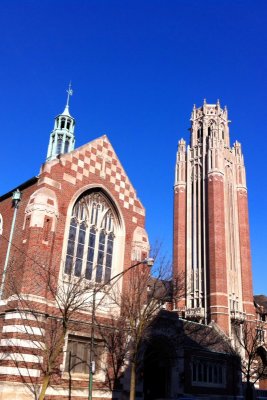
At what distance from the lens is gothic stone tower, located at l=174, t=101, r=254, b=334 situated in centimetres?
5766

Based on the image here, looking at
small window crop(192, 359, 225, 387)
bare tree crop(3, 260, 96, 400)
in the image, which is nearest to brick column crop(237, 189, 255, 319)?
small window crop(192, 359, 225, 387)

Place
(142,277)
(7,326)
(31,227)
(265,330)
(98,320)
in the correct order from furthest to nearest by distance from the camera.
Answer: (265,330) → (142,277) → (98,320) → (31,227) → (7,326)

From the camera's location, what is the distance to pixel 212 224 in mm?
60688

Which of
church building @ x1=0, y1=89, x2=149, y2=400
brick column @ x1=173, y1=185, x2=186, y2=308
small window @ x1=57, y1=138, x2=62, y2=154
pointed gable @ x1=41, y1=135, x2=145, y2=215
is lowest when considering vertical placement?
church building @ x1=0, y1=89, x2=149, y2=400

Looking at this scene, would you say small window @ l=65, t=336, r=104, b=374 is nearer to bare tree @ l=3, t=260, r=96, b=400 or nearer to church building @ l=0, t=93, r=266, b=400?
church building @ l=0, t=93, r=266, b=400

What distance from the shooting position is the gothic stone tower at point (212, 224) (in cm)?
5766

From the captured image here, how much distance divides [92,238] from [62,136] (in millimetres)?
10333

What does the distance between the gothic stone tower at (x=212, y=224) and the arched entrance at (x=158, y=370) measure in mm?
28699

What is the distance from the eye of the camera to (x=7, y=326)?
19.2 metres

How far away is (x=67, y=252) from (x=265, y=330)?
53.1 metres

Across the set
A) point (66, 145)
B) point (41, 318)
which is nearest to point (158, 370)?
point (41, 318)

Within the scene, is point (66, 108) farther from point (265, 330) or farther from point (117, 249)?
point (265, 330)

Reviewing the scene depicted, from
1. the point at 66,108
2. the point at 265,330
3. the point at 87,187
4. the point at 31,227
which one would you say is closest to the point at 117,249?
the point at 87,187

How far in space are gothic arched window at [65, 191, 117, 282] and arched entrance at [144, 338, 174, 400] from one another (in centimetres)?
508
